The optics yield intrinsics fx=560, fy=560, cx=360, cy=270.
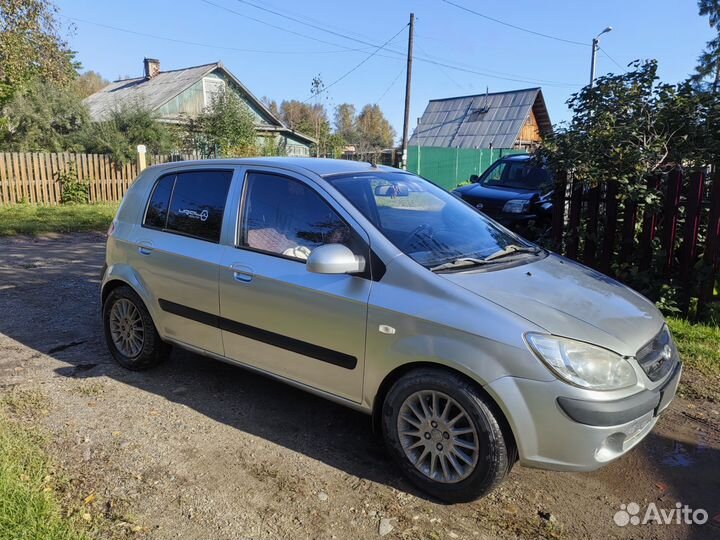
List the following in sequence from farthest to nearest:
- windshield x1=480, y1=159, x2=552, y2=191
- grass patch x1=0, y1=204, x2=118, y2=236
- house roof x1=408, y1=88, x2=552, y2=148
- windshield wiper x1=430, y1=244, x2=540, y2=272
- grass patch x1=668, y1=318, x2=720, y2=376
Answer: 1. house roof x1=408, y1=88, x2=552, y2=148
2. grass patch x1=0, y1=204, x2=118, y2=236
3. windshield x1=480, y1=159, x2=552, y2=191
4. grass patch x1=668, y1=318, x2=720, y2=376
5. windshield wiper x1=430, y1=244, x2=540, y2=272

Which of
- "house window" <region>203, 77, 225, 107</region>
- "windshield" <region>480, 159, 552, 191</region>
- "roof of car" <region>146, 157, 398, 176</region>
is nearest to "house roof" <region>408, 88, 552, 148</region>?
"house window" <region>203, 77, 225, 107</region>

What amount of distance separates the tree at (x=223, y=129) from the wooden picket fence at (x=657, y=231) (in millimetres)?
17862

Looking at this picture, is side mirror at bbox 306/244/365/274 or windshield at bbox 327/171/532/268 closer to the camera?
side mirror at bbox 306/244/365/274

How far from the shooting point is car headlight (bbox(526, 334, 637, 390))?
104 inches

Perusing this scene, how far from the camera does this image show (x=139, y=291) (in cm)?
444

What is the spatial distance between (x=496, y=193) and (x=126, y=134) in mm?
13171

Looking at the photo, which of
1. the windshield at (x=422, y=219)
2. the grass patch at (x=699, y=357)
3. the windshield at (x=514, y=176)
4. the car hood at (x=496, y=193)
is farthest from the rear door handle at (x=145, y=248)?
the windshield at (x=514, y=176)

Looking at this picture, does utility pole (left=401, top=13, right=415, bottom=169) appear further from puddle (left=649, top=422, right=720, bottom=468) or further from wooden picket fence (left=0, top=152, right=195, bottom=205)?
puddle (left=649, top=422, right=720, bottom=468)

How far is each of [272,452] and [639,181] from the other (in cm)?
474

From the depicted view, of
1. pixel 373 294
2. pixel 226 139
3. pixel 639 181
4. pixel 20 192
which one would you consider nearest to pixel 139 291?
A: pixel 373 294

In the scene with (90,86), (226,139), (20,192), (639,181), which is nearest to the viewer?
(639,181)

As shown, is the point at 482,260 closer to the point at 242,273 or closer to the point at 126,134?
the point at 242,273

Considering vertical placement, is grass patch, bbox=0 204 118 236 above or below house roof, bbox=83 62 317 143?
below

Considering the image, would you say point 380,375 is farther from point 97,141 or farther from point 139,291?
point 97,141
